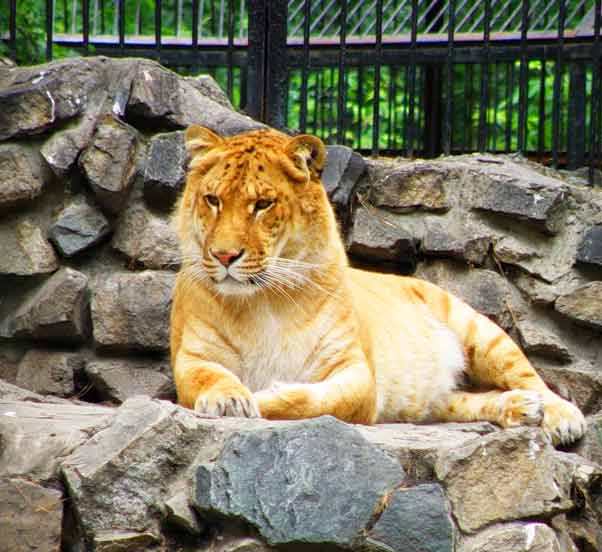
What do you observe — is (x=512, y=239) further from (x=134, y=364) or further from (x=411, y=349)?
(x=134, y=364)

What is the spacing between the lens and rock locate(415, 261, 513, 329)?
6.25 metres

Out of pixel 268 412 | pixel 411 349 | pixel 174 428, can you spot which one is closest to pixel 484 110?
pixel 411 349

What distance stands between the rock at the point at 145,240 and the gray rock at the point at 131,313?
163mm

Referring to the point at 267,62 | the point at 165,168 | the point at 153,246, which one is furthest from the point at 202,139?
the point at 267,62

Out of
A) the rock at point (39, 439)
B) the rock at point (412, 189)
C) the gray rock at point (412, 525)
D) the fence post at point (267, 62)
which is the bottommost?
the gray rock at point (412, 525)

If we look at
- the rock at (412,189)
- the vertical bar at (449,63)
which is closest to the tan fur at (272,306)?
the rock at (412,189)

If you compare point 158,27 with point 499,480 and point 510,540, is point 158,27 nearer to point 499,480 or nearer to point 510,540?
point 499,480

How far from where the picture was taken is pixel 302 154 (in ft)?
16.3

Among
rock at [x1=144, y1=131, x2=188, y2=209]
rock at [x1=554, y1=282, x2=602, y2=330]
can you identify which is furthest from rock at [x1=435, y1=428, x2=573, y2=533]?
rock at [x1=144, y1=131, x2=188, y2=209]

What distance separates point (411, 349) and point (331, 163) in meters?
1.18

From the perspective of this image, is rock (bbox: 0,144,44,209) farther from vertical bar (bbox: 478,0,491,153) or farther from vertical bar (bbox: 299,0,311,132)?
vertical bar (bbox: 478,0,491,153)

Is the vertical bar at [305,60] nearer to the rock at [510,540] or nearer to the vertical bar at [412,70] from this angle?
the vertical bar at [412,70]

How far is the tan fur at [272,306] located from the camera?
4.70 metres

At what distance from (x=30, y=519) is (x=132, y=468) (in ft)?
1.23
